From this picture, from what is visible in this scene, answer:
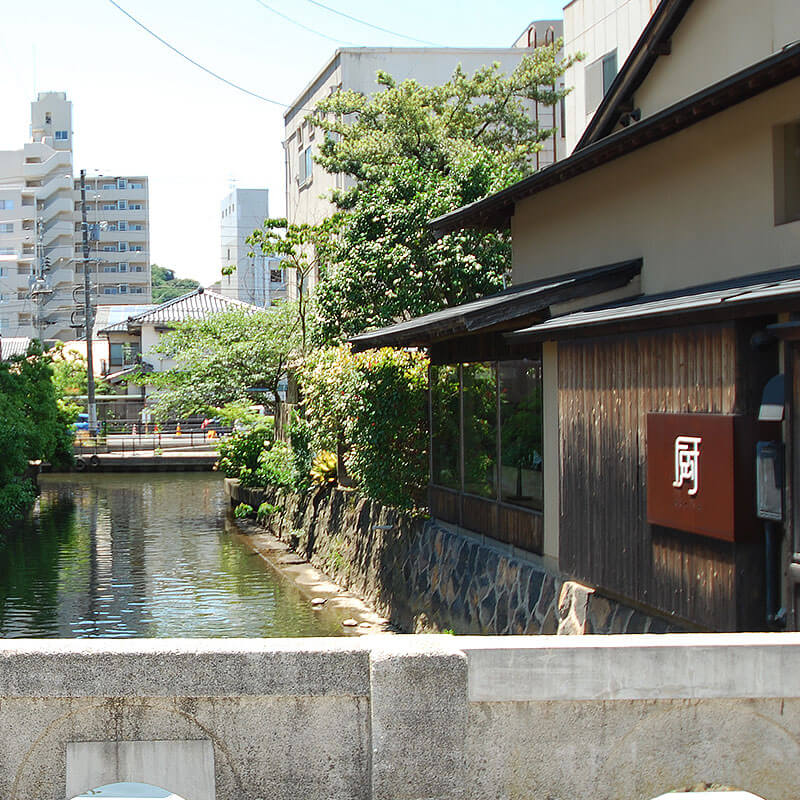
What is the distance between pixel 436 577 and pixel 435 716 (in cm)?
976

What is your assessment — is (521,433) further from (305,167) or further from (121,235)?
(121,235)

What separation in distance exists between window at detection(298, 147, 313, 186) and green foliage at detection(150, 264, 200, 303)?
242ft

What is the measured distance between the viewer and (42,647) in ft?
17.3

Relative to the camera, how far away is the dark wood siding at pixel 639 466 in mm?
7664

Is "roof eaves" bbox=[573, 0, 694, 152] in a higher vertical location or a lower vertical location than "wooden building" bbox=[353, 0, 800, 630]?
higher

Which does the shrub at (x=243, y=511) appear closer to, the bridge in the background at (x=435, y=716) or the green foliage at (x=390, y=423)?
the green foliage at (x=390, y=423)

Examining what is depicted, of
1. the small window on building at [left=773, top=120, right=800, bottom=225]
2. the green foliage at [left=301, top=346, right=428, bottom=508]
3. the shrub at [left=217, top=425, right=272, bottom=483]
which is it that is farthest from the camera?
the shrub at [left=217, top=425, right=272, bottom=483]

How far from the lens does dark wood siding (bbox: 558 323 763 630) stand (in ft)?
25.1

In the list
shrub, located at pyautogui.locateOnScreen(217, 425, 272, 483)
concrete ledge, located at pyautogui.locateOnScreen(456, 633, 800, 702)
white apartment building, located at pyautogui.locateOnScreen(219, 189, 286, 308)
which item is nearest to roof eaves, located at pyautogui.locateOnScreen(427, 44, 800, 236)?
concrete ledge, located at pyautogui.locateOnScreen(456, 633, 800, 702)

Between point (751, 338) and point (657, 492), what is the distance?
1601 millimetres

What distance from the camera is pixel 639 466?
8867 mm

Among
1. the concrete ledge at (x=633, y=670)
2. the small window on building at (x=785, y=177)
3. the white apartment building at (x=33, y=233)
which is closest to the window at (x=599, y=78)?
the small window on building at (x=785, y=177)

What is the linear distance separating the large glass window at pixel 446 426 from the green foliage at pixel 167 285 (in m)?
101

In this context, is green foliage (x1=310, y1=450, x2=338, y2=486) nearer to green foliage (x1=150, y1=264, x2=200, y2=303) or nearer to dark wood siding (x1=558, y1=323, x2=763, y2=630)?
dark wood siding (x1=558, y1=323, x2=763, y2=630)
